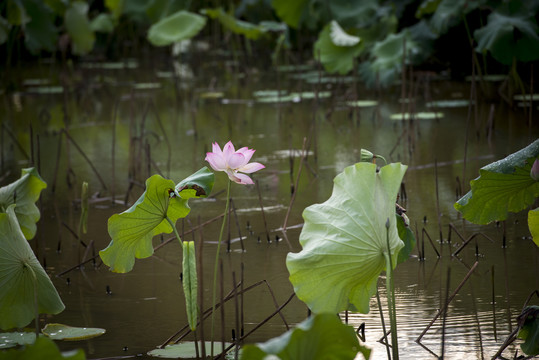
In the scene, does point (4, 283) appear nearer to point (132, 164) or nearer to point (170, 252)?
point (170, 252)

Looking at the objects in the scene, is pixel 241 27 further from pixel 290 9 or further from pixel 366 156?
pixel 366 156

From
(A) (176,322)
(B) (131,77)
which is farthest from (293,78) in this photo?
(A) (176,322)

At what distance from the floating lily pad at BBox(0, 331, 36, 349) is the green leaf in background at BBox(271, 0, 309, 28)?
17.2 feet

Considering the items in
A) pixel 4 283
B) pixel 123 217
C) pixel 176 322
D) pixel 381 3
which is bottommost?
pixel 176 322

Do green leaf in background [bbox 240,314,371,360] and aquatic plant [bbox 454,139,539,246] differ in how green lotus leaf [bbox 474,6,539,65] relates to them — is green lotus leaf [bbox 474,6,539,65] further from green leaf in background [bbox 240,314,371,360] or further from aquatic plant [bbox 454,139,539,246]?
green leaf in background [bbox 240,314,371,360]

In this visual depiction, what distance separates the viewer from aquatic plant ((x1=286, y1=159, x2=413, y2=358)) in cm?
146

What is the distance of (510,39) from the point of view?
14.3 feet

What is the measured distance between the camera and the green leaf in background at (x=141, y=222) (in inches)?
64.3

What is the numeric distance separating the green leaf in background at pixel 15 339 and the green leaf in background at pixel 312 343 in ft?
2.39

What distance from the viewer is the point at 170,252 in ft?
7.80

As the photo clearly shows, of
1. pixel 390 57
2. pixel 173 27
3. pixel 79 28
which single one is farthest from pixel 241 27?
pixel 390 57

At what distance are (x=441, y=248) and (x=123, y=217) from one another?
0.99 meters

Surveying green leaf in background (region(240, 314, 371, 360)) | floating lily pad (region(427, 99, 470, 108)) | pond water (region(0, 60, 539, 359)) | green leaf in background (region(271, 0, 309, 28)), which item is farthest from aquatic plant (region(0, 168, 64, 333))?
green leaf in background (region(271, 0, 309, 28))

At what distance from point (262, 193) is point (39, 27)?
4657 mm
